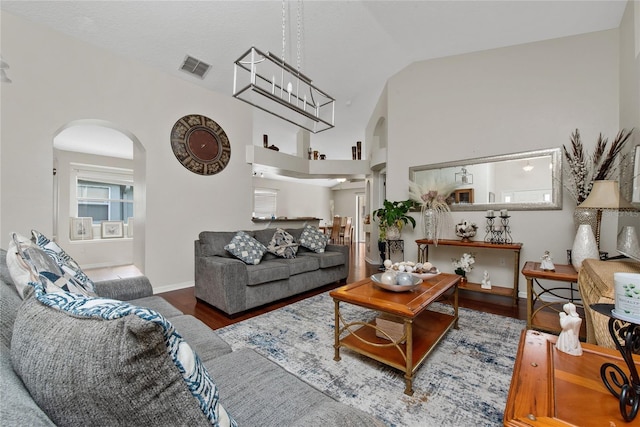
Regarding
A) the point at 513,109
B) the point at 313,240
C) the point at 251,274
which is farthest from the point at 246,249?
the point at 513,109

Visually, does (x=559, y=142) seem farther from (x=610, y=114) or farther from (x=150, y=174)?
(x=150, y=174)

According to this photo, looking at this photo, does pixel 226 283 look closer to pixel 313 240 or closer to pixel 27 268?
pixel 313 240

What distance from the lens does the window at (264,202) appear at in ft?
29.6

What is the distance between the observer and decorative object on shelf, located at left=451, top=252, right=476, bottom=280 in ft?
11.2

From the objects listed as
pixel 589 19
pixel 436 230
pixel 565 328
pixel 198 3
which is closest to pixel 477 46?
pixel 589 19

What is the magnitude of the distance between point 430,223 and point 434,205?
26 cm

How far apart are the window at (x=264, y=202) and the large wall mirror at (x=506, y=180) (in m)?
6.33

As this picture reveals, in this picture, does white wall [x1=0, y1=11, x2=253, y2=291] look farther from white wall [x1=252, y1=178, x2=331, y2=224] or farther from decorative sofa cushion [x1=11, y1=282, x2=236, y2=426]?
white wall [x1=252, y1=178, x2=331, y2=224]

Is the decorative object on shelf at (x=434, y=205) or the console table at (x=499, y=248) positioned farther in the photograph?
the decorative object on shelf at (x=434, y=205)

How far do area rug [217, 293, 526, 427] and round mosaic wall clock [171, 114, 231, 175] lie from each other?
2486mm

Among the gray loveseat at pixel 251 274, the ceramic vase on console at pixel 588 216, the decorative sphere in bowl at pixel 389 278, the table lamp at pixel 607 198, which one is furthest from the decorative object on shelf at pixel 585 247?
the gray loveseat at pixel 251 274

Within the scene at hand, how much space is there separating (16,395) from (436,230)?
152 inches

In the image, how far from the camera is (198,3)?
8.93 ft

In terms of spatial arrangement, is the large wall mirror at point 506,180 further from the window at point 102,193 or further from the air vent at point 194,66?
the window at point 102,193
